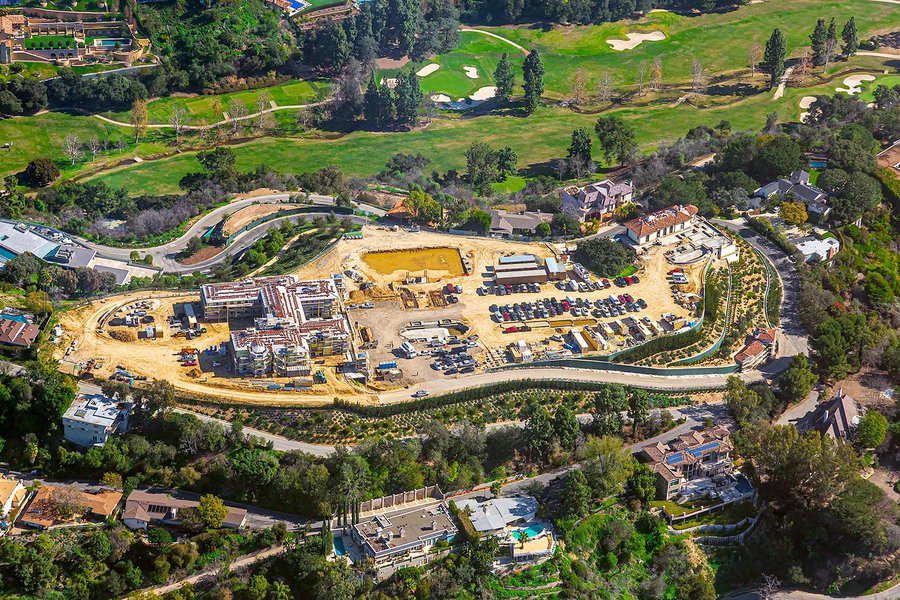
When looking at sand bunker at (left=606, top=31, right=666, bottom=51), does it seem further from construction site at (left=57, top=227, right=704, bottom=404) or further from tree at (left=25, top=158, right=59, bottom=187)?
tree at (left=25, top=158, right=59, bottom=187)

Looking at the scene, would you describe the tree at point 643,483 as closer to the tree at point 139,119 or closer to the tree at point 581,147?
the tree at point 581,147

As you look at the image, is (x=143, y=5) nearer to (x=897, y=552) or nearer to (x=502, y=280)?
(x=502, y=280)

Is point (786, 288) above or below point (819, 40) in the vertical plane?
below

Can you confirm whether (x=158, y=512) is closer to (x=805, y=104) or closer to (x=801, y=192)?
(x=801, y=192)

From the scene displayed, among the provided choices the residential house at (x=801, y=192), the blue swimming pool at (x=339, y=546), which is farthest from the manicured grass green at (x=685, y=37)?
the blue swimming pool at (x=339, y=546)

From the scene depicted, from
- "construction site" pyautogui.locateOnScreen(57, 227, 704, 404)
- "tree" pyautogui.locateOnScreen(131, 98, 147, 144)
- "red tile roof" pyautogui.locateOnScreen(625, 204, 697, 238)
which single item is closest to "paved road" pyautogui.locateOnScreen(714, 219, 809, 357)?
"red tile roof" pyautogui.locateOnScreen(625, 204, 697, 238)

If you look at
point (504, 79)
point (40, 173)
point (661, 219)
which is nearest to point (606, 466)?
point (661, 219)

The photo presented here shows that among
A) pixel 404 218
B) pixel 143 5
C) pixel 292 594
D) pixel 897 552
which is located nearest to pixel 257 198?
pixel 404 218
